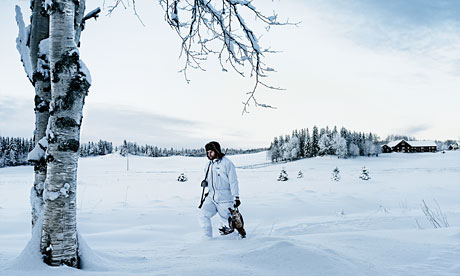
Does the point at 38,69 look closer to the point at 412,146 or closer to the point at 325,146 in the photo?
the point at 325,146

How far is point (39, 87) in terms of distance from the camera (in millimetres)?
2896

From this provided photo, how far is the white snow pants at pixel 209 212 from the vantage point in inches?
199

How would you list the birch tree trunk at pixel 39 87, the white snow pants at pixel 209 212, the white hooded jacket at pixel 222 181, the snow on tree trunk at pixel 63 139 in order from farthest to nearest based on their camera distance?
the white hooded jacket at pixel 222 181
the white snow pants at pixel 209 212
the birch tree trunk at pixel 39 87
the snow on tree trunk at pixel 63 139

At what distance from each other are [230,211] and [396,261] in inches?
103

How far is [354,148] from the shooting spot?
77625mm

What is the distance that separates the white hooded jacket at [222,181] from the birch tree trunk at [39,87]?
294cm

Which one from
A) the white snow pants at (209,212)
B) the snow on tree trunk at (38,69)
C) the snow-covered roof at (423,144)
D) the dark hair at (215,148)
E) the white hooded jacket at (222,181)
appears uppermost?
the snow-covered roof at (423,144)

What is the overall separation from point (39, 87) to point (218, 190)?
3236 mm

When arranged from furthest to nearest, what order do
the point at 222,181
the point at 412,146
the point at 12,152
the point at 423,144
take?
the point at 423,144 < the point at 412,146 < the point at 12,152 < the point at 222,181

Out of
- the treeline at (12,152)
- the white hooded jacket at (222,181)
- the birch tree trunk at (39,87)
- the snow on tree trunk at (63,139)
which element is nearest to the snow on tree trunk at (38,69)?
the birch tree trunk at (39,87)

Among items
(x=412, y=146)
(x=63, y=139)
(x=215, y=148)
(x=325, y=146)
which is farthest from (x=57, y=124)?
(x=412, y=146)

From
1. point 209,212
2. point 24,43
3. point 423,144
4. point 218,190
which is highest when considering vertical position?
point 423,144

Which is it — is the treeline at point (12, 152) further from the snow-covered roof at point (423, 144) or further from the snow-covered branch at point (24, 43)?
the snow-covered roof at point (423, 144)

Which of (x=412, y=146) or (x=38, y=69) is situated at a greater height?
(x=412, y=146)
